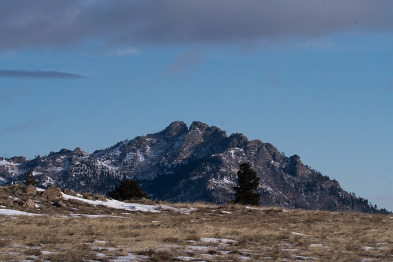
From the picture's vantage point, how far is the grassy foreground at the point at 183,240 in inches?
788

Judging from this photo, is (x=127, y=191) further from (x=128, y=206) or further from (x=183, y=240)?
(x=183, y=240)

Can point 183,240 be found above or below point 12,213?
below

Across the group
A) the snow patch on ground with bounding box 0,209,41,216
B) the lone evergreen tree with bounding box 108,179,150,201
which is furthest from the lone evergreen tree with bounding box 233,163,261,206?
the snow patch on ground with bounding box 0,209,41,216

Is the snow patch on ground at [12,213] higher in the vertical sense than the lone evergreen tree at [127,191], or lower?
lower

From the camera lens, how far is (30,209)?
113 ft

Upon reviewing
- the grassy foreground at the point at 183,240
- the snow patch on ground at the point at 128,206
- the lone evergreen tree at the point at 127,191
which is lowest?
the grassy foreground at the point at 183,240

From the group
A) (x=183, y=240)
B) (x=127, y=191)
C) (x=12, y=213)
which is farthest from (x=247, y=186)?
(x=183, y=240)

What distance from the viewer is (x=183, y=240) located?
24156 millimetres

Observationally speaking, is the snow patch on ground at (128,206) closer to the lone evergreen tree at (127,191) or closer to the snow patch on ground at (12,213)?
the snow patch on ground at (12,213)

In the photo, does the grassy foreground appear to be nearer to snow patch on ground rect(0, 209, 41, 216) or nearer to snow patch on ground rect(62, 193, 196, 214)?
snow patch on ground rect(0, 209, 41, 216)

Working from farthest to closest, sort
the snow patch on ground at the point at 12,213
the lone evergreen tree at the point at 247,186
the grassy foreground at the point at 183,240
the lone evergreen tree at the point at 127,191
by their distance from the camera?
the lone evergreen tree at the point at 127,191 < the lone evergreen tree at the point at 247,186 < the snow patch on ground at the point at 12,213 < the grassy foreground at the point at 183,240

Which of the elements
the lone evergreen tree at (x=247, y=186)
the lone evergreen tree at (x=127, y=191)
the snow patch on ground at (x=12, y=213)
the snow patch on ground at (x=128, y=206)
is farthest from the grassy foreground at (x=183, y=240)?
the lone evergreen tree at (x=127, y=191)

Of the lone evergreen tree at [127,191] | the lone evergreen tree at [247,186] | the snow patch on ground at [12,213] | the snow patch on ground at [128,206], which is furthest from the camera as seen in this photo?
the lone evergreen tree at [127,191]

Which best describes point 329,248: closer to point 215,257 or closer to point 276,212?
point 215,257
